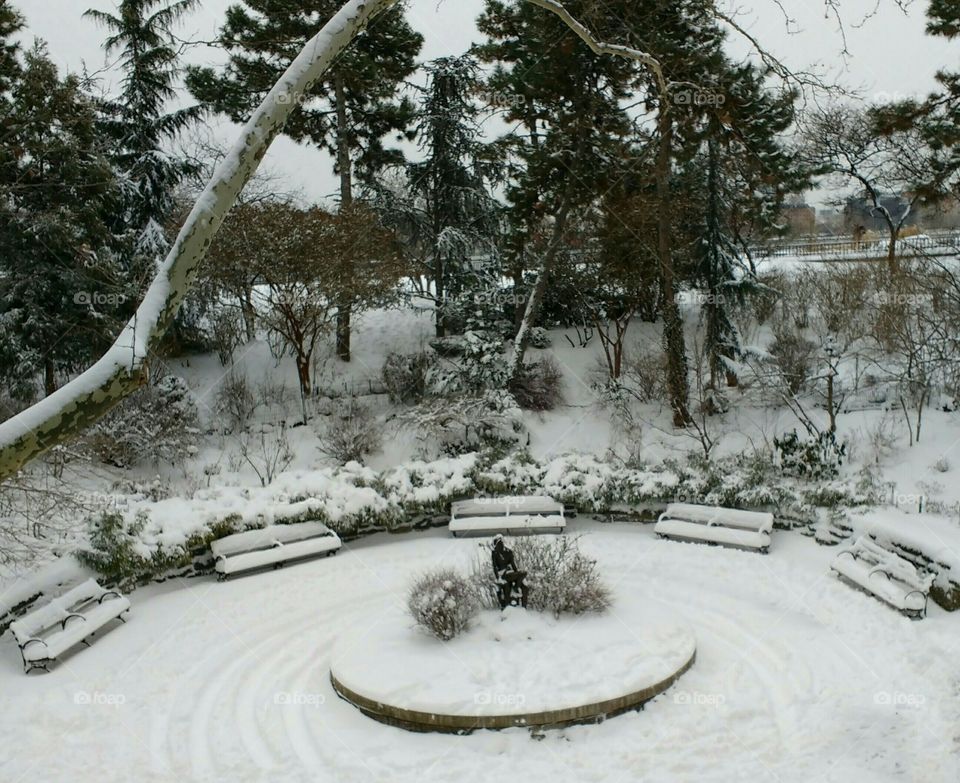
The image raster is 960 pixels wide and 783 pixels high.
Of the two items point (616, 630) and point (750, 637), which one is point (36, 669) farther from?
point (750, 637)

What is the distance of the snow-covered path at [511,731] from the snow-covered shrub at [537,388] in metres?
9.35

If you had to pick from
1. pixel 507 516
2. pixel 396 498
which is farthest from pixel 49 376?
pixel 507 516

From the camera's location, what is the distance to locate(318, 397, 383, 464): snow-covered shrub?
16375 millimetres

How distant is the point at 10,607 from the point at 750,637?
847cm

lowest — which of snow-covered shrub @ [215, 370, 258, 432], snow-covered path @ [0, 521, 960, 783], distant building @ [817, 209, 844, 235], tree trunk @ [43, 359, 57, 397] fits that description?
snow-covered path @ [0, 521, 960, 783]

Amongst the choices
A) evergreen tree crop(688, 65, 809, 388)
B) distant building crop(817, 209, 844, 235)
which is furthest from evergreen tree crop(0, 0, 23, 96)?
distant building crop(817, 209, 844, 235)

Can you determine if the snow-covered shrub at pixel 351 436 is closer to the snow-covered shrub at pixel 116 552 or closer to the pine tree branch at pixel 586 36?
the snow-covered shrub at pixel 116 552

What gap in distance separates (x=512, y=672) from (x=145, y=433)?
1158 centimetres

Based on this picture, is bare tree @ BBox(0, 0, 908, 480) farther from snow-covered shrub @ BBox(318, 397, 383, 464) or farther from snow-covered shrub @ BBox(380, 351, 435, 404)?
snow-covered shrub @ BBox(380, 351, 435, 404)

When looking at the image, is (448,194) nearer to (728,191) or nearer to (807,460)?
(728,191)

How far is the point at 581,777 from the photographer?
628 cm

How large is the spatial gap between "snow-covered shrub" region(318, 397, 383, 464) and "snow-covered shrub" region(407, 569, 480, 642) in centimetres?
743

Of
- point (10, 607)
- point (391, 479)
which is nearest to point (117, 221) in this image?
point (391, 479)

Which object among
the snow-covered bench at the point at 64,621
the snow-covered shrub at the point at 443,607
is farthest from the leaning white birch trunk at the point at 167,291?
the snow-covered bench at the point at 64,621
